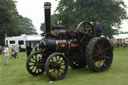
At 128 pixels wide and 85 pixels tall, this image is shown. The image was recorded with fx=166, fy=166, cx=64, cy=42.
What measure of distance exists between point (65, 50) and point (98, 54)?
142cm

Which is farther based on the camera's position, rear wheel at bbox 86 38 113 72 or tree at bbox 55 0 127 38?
tree at bbox 55 0 127 38

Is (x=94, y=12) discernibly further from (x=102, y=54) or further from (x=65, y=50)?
(x=65, y=50)

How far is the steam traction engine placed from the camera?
5594mm

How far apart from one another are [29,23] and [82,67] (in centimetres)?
7598

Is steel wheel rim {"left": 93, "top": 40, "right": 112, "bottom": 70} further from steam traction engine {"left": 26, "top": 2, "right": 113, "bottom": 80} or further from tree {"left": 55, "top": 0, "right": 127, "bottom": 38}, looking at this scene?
tree {"left": 55, "top": 0, "right": 127, "bottom": 38}

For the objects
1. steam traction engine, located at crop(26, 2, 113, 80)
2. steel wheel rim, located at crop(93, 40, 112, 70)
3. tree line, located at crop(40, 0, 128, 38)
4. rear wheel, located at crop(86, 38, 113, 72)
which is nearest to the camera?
steam traction engine, located at crop(26, 2, 113, 80)

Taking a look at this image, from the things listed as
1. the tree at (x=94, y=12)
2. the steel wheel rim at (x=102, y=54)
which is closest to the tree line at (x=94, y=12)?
the tree at (x=94, y=12)

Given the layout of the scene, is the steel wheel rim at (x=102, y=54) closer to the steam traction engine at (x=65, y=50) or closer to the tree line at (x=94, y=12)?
the steam traction engine at (x=65, y=50)

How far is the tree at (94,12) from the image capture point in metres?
21.8

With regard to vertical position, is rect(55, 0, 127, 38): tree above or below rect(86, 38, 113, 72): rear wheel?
above

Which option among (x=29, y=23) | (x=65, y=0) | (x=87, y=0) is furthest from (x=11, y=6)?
(x=29, y=23)

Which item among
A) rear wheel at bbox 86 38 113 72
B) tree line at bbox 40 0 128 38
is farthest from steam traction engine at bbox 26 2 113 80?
tree line at bbox 40 0 128 38

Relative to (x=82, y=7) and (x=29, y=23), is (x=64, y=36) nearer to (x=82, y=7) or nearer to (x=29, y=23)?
(x=82, y=7)

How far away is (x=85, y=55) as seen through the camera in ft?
20.6
